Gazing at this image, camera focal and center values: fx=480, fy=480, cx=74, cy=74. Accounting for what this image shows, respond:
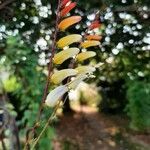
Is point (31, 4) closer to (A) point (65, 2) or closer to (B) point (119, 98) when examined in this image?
(A) point (65, 2)

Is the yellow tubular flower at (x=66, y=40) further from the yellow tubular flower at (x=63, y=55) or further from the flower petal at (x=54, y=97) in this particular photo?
the flower petal at (x=54, y=97)

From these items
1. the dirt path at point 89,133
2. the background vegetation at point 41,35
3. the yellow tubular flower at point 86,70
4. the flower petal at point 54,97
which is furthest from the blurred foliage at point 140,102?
the flower petal at point 54,97

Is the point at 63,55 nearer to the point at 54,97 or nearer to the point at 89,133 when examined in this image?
the point at 54,97

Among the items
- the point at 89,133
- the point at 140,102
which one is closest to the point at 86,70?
the point at 140,102

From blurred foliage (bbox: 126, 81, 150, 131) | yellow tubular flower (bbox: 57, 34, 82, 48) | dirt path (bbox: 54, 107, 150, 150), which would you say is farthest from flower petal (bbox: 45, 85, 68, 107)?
blurred foliage (bbox: 126, 81, 150, 131)

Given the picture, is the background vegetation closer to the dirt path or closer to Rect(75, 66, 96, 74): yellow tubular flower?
Rect(75, 66, 96, 74): yellow tubular flower
